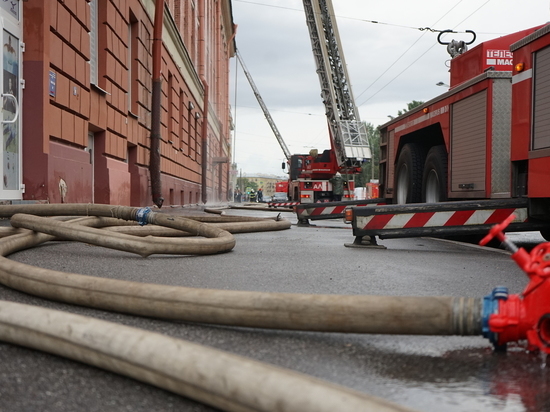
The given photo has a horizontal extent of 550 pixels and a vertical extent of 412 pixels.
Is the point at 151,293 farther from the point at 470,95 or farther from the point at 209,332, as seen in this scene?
the point at 470,95

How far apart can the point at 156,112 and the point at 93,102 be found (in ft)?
15.5

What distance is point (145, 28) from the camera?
14250 mm

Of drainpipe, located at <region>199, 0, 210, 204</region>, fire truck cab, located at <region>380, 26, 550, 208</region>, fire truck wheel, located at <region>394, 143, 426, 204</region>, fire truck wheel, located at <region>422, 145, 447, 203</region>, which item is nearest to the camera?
fire truck cab, located at <region>380, 26, 550, 208</region>

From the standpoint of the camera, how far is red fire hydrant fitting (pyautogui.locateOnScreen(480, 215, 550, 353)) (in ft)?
6.15

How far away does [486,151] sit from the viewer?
6762 mm

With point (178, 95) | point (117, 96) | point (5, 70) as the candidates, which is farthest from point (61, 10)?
point (178, 95)

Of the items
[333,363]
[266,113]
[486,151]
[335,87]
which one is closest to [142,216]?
[333,363]

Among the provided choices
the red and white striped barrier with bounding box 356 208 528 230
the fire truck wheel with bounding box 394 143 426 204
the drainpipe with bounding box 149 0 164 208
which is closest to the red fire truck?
the red and white striped barrier with bounding box 356 208 528 230

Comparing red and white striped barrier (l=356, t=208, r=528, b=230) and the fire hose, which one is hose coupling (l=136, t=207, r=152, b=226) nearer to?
the fire hose

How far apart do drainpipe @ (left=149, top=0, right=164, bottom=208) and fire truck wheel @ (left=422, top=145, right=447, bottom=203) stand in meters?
7.36

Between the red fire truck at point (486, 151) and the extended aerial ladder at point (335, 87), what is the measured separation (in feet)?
46.4

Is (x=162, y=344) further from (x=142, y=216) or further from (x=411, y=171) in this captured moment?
(x=411, y=171)

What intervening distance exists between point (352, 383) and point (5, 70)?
21.2 feet

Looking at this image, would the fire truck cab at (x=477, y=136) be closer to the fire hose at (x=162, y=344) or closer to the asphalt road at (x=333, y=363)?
the asphalt road at (x=333, y=363)
